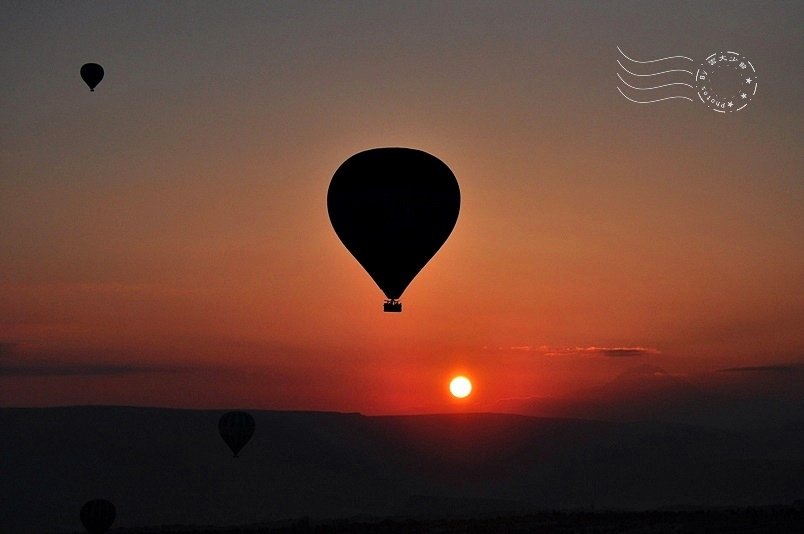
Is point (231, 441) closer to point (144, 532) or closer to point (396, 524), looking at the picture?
point (144, 532)

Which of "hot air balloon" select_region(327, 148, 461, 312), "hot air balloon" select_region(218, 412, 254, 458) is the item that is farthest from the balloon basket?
"hot air balloon" select_region(218, 412, 254, 458)

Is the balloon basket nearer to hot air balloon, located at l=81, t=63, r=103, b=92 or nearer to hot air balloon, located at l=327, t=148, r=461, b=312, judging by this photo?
hot air balloon, located at l=327, t=148, r=461, b=312

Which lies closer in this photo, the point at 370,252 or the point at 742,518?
the point at 742,518

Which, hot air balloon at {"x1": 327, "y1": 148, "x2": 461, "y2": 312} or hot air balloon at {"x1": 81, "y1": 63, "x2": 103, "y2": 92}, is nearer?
hot air balloon at {"x1": 327, "y1": 148, "x2": 461, "y2": 312}

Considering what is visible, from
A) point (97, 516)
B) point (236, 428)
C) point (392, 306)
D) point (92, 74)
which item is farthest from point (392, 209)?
point (97, 516)

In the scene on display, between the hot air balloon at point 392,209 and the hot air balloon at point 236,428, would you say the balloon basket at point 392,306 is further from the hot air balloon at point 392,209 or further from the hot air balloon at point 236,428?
the hot air balloon at point 236,428

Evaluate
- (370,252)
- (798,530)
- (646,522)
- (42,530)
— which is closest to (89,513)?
(370,252)
